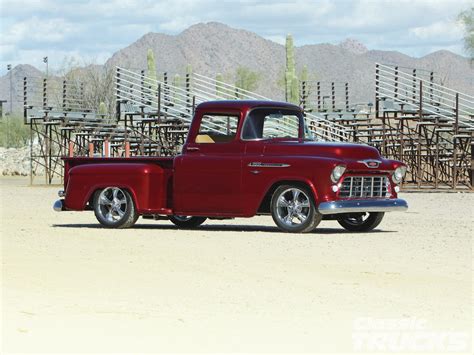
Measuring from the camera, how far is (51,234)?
22156 mm

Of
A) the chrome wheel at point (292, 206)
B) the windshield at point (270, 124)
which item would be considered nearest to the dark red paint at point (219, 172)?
the windshield at point (270, 124)

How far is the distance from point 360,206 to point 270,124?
226cm

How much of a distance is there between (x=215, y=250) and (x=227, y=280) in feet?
12.7

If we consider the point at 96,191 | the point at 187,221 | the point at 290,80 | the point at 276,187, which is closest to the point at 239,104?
the point at 276,187

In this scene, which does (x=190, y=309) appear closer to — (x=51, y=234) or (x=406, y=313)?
(x=406, y=313)

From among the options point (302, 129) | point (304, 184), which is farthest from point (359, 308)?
point (302, 129)

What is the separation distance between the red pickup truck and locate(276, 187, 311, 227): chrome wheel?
16mm

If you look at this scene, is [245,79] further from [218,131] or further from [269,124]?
[269,124]

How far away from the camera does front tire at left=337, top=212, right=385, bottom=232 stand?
22562 millimetres

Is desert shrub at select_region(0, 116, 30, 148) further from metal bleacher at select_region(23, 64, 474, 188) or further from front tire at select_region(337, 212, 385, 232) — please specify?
front tire at select_region(337, 212, 385, 232)

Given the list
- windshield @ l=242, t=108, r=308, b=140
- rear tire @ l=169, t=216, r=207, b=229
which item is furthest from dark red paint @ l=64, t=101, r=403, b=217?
rear tire @ l=169, t=216, r=207, b=229

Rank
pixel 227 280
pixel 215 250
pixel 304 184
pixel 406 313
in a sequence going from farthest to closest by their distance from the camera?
pixel 304 184, pixel 215 250, pixel 227 280, pixel 406 313

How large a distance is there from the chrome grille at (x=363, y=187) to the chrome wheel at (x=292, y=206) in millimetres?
648

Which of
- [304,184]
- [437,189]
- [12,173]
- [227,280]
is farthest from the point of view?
[12,173]
